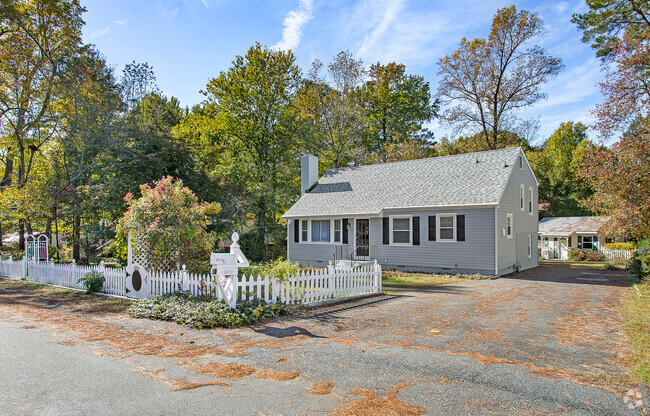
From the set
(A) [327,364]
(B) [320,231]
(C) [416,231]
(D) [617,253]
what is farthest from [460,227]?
(D) [617,253]

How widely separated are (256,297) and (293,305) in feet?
3.01

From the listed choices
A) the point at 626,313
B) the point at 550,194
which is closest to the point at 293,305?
the point at 626,313

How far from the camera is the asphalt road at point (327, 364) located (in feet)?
12.9

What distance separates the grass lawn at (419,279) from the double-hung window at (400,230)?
1742mm

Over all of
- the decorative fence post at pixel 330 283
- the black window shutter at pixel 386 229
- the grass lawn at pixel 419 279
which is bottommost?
the grass lawn at pixel 419 279

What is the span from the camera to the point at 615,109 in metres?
15.0

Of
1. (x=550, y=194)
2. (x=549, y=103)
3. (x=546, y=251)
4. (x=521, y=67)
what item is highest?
(x=521, y=67)

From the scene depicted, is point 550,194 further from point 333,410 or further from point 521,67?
point 333,410

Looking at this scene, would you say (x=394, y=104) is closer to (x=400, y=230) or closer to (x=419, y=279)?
(x=400, y=230)

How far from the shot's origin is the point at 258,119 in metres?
31.0

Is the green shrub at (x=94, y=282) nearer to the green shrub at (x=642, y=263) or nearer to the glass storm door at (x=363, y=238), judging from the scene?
the glass storm door at (x=363, y=238)

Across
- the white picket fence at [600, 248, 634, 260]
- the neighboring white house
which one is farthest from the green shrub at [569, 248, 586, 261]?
the white picket fence at [600, 248, 634, 260]

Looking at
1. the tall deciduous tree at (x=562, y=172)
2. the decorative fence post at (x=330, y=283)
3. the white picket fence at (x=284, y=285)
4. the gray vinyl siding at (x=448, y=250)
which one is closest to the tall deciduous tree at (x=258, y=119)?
the gray vinyl siding at (x=448, y=250)

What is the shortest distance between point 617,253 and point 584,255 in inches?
109
